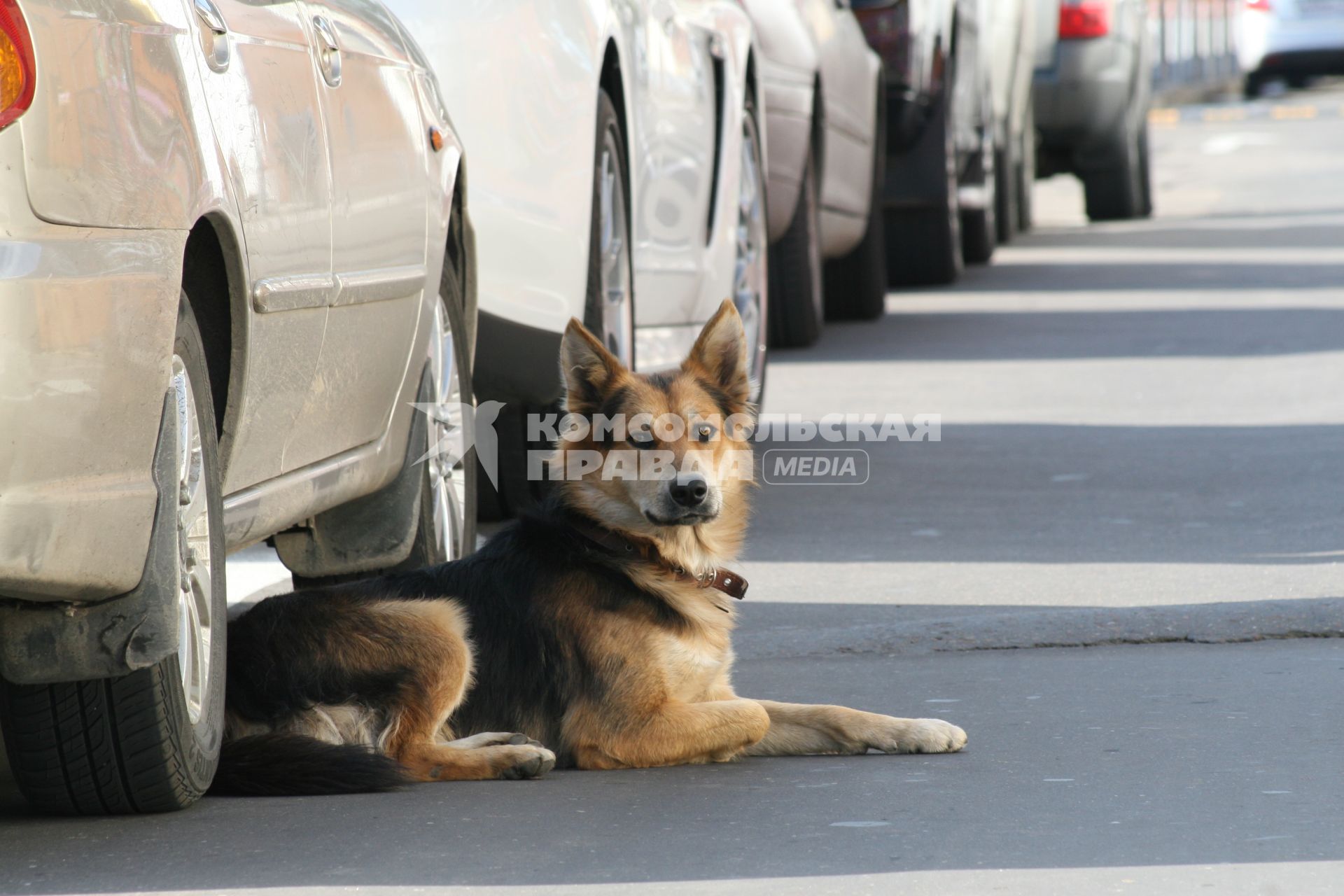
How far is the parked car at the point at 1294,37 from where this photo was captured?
40.9 meters

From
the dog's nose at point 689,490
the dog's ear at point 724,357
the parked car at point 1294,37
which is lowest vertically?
the parked car at point 1294,37

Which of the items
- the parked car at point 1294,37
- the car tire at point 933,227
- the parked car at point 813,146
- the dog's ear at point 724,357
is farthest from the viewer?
the parked car at point 1294,37

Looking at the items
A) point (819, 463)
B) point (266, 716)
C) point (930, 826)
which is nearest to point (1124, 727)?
point (930, 826)

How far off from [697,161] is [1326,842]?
477 centimetres

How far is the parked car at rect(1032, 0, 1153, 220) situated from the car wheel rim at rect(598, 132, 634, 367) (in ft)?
38.5

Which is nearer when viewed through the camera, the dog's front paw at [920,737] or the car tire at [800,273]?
the dog's front paw at [920,737]

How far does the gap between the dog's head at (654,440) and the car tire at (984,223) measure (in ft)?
36.0

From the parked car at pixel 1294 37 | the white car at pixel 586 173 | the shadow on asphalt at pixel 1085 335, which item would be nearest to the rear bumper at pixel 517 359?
the white car at pixel 586 173

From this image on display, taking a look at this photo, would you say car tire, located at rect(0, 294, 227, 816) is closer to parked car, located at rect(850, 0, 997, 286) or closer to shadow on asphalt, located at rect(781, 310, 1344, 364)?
shadow on asphalt, located at rect(781, 310, 1344, 364)

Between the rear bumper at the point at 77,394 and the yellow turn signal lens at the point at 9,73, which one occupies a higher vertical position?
the yellow turn signal lens at the point at 9,73

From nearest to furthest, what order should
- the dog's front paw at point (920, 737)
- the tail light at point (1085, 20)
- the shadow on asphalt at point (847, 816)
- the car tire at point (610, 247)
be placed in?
the shadow on asphalt at point (847, 816)
the dog's front paw at point (920, 737)
the car tire at point (610, 247)
the tail light at point (1085, 20)

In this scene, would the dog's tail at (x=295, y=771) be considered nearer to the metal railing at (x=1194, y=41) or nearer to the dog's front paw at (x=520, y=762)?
the dog's front paw at (x=520, y=762)

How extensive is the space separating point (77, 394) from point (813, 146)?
8.13m

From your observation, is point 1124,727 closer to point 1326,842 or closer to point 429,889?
point 1326,842
